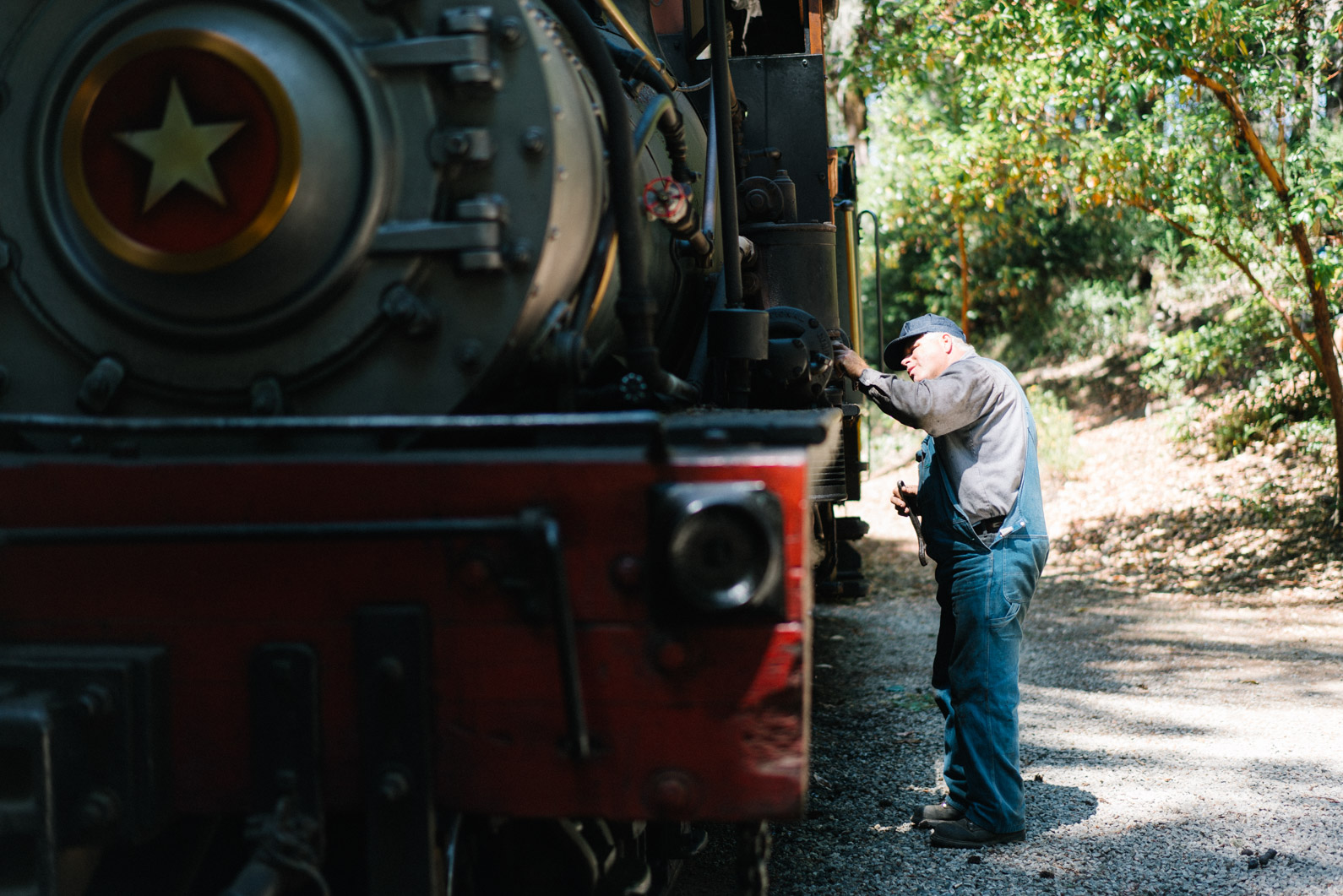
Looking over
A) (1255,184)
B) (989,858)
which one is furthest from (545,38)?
(1255,184)

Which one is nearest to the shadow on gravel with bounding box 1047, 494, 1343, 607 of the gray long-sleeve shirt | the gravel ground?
the gravel ground

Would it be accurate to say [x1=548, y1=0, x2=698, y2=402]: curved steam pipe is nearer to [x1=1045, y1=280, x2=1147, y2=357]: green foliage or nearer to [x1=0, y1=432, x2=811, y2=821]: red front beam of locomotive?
[x1=0, y1=432, x2=811, y2=821]: red front beam of locomotive

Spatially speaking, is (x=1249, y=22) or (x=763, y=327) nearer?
(x=763, y=327)

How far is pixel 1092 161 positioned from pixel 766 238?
6487 millimetres

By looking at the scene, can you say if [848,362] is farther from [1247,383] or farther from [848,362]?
[1247,383]

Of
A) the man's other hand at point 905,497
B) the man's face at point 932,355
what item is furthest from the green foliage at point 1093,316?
the man's face at point 932,355

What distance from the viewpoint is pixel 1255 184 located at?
8.71m

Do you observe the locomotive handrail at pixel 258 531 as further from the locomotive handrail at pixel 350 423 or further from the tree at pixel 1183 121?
the tree at pixel 1183 121

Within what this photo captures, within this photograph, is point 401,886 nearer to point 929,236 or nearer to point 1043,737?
point 1043,737

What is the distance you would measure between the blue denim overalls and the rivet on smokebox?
193 cm

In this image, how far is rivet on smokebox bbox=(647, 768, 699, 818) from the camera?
1.81m

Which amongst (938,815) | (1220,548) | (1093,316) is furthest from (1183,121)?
(1093,316)

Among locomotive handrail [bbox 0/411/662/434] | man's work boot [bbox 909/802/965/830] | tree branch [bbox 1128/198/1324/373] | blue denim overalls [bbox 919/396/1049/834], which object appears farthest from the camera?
tree branch [bbox 1128/198/1324/373]

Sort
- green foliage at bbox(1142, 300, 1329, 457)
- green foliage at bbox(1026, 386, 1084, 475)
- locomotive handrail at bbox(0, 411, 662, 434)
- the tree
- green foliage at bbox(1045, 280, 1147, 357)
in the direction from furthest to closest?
green foliage at bbox(1045, 280, 1147, 357)
green foliage at bbox(1026, 386, 1084, 475)
green foliage at bbox(1142, 300, 1329, 457)
the tree
locomotive handrail at bbox(0, 411, 662, 434)
